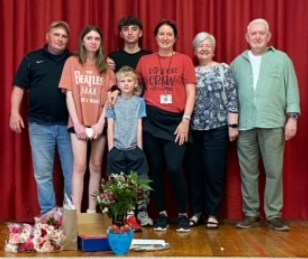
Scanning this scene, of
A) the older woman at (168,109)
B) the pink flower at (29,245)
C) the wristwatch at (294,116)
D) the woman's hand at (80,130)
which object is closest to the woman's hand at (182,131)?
the older woman at (168,109)

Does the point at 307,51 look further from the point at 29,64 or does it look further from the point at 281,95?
the point at 29,64

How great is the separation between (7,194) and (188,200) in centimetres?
138

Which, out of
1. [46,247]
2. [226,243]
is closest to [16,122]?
[46,247]

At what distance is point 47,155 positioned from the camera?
13.4 feet

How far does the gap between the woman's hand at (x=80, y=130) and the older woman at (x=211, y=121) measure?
0.76 metres

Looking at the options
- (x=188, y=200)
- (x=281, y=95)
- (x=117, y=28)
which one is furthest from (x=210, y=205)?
(x=117, y=28)

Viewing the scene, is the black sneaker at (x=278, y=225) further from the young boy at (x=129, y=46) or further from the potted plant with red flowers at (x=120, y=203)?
the young boy at (x=129, y=46)

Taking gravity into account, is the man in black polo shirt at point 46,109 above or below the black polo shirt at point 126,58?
below

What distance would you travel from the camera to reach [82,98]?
3.97 m

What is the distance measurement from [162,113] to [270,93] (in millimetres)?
772

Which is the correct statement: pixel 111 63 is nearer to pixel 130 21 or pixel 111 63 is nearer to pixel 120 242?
pixel 130 21

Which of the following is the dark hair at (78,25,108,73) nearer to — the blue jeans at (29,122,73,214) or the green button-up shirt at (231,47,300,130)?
the blue jeans at (29,122,73,214)

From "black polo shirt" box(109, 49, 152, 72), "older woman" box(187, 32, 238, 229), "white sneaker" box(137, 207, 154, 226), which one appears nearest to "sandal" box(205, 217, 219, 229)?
"older woman" box(187, 32, 238, 229)

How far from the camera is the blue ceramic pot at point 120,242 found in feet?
10.3
